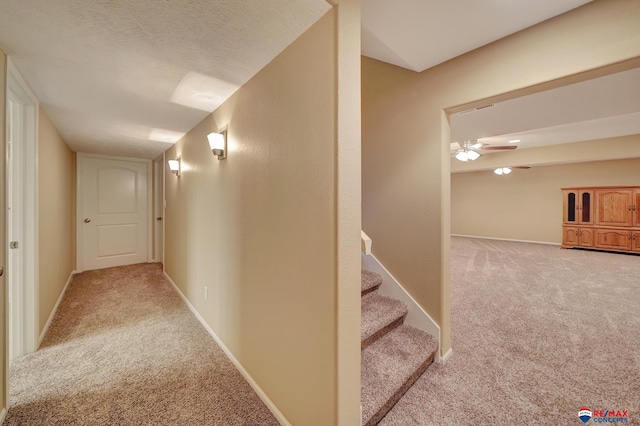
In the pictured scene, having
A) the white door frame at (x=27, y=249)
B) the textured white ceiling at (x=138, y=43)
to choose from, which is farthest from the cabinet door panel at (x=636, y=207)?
the white door frame at (x=27, y=249)

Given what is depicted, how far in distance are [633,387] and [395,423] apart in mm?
1746

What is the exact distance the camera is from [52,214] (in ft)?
8.75

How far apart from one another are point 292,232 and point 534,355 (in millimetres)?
2322

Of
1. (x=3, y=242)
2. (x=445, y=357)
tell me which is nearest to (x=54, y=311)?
(x=3, y=242)

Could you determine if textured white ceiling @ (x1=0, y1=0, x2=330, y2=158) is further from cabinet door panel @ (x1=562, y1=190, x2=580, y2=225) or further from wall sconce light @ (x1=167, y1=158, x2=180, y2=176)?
cabinet door panel @ (x1=562, y1=190, x2=580, y2=225)

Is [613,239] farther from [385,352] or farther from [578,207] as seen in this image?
[385,352]

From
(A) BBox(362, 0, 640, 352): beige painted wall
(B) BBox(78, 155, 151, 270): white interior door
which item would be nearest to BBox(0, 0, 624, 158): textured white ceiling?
(A) BBox(362, 0, 640, 352): beige painted wall

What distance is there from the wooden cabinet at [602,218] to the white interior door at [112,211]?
10037 millimetres

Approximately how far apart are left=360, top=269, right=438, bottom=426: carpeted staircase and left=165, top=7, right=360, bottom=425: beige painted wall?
14.0 inches

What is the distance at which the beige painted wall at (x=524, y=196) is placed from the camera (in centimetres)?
617

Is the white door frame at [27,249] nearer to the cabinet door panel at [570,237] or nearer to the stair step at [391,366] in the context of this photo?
the stair step at [391,366]

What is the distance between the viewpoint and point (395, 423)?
4.68ft

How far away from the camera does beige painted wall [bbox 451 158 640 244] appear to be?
6.17 meters

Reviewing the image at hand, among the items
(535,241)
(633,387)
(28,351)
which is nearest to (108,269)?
(28,351)
